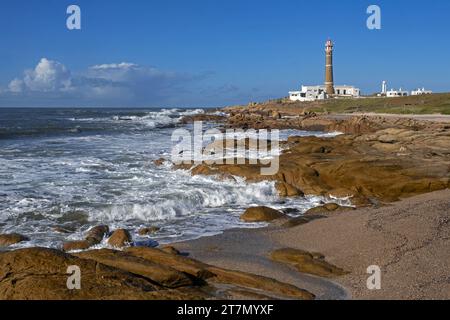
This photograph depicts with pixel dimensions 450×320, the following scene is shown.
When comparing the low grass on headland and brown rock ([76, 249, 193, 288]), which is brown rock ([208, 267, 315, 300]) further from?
the low grass on headland

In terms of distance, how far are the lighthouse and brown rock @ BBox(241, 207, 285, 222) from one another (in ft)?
252

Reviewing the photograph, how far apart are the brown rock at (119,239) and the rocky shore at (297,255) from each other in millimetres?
23

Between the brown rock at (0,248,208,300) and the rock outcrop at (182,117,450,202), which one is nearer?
the brown rock at (0,248,208,300)

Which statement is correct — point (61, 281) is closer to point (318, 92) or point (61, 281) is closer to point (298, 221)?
point (298, 221)

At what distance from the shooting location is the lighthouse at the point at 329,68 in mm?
83625

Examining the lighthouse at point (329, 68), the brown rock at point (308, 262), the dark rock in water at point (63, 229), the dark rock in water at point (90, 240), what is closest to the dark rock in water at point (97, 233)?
the dark rock in water at point (90, 240)

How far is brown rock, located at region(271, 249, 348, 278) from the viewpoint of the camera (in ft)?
23.4

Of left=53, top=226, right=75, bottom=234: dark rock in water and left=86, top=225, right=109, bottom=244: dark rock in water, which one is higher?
left=86, top=225, right=109, bottom=244: dark rock in water

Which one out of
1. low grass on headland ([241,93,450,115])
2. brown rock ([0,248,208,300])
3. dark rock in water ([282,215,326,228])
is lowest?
dark rock in water ([282,215,326,228])

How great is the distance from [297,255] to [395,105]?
56.1 meters

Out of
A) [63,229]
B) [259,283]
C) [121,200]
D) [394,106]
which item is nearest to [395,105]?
[394,106]

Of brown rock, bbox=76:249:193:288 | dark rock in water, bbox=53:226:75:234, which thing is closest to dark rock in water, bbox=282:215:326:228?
brown rock, bbox=76:249:193:288

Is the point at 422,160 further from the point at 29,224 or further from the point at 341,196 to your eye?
the point at 29,224
